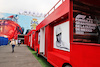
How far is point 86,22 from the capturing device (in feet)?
10.2

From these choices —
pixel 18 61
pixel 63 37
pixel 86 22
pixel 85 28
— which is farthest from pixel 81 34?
pixel 18 61

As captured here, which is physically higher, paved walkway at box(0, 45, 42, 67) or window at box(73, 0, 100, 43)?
window at box(73, 0, 100, 43)

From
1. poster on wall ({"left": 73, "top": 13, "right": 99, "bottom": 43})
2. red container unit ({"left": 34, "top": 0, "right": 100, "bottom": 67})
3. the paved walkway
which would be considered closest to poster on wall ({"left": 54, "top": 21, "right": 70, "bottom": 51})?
red container unit ({"left": 34, "top": 0, "right": 100, "bottom": 67})

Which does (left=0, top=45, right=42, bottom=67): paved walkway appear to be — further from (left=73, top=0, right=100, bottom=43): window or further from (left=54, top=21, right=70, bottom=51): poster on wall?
(left=73, top=0, right=100, bottom=43): window

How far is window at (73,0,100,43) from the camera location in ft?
8.97

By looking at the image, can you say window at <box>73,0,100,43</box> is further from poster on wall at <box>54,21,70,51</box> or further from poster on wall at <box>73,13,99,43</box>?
poster on wall at <box>54,21,70,51</box>

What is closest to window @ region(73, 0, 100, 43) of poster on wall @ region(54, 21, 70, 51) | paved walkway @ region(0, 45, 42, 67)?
poster on wall @ region(54, 21, 70, 51)

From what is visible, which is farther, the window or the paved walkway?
the paved walkway

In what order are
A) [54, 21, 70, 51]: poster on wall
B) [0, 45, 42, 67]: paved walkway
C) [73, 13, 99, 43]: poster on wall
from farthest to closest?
[0, 45, 42, 67]: paved walkway
[54, 21, 70, 51]: poster on wall
[73, 13, 99, 43]: poster on wall

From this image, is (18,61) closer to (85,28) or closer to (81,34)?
(81,34)

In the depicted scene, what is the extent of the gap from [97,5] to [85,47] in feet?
6.89

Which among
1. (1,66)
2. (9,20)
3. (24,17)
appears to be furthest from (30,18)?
(1,66)

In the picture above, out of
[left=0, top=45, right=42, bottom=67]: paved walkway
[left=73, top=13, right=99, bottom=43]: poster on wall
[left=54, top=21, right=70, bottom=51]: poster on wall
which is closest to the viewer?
[left=73, top=13, right=99, bottom=43]: poster on wall

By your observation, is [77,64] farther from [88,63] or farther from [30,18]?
[30,18]
